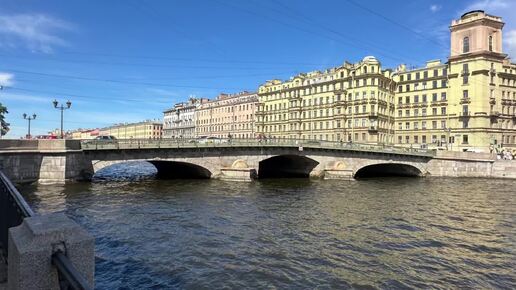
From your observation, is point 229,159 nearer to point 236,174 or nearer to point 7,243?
point 236,174

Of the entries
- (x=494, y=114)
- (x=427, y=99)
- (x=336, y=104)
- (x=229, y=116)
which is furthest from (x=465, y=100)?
(x=229, y=116)

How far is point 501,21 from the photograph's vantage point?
8244 centimetres

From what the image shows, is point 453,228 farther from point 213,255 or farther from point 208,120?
point 208,120

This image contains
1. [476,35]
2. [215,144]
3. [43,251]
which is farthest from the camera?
[476,35]

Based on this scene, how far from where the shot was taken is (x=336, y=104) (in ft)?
321

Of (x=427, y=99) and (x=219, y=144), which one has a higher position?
(x=427, y=99)

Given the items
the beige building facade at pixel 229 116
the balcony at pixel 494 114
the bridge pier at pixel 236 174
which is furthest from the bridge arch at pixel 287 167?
the beige building facade at pixel 229 116

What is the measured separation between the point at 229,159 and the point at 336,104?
57618 millimetres

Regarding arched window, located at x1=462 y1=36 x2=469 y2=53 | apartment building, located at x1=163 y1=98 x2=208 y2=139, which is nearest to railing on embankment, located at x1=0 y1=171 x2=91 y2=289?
arched window, located at x1=462 y1=36 x2=469 y2=53

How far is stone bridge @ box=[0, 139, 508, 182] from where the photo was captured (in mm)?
34406

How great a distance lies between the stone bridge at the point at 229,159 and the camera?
34.4 m

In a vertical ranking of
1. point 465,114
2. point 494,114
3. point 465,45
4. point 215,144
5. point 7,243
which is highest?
point 465,45

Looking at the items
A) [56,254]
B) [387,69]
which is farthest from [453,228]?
[387,69]

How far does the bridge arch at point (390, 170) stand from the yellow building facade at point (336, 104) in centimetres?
2091
